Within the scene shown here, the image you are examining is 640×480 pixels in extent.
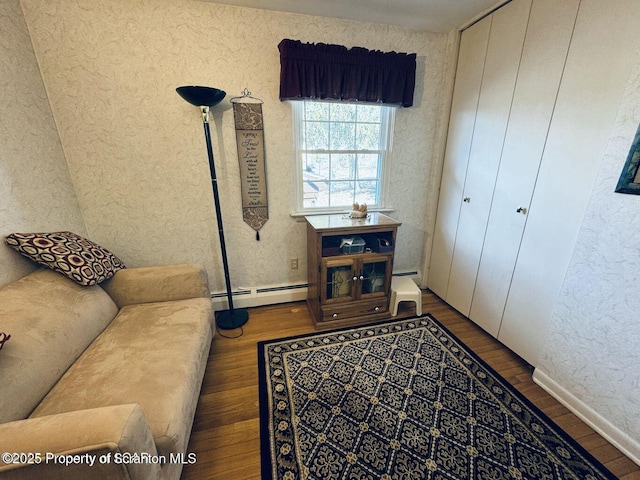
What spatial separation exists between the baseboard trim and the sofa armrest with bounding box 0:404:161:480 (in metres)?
2.11

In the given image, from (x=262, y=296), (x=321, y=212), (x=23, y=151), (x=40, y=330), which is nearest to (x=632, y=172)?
(x=321, y=212)

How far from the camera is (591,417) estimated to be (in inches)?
55.8

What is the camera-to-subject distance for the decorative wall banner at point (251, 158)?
2.04 metres

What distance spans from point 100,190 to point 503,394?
3.09 m

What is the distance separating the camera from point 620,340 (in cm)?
130

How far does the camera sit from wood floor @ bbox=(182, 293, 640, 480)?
1233mm

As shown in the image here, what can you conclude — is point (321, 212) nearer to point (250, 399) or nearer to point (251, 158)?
point (251, 158)

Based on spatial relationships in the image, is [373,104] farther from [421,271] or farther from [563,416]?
[563,416]

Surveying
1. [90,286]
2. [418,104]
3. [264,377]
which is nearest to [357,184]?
[418,104]

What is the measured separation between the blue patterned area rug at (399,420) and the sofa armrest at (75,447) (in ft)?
2.22

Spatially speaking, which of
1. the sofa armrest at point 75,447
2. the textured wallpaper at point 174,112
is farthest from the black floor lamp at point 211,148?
the sofa armrest at point 75,447

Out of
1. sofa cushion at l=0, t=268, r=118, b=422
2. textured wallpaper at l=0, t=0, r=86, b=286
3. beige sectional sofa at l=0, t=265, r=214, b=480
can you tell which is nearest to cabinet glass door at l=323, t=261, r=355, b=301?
beige sectional sofa at l=0, t=265, r=214, b=480

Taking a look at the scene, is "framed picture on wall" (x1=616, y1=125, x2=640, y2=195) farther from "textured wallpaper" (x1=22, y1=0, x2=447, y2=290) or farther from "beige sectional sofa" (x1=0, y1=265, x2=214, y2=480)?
"beige sectional sofa" (x1=0, y1=265, x2=214, y2=480)

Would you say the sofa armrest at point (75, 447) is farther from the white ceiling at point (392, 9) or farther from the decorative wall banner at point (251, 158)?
the white ceiling at point (392, 9)
